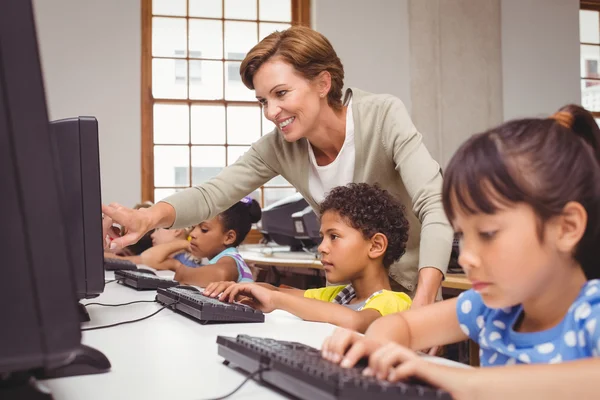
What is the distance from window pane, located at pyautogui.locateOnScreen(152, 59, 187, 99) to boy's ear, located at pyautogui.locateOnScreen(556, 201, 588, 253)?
190 inches

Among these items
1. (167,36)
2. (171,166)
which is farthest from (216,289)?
(167,36)

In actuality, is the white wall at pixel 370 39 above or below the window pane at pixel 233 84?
above

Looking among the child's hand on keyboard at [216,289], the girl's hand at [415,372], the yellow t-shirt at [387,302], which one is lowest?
the yellow t-shirt at [387,302]

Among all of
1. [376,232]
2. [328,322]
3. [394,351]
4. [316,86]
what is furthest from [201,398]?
[316,86]

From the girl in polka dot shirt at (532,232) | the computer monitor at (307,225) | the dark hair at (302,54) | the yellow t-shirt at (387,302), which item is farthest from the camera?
the computer monitor at (307,225)

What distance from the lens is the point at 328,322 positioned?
55.2 inches

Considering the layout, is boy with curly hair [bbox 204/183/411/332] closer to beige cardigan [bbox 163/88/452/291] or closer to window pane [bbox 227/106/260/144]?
beige cardigan [bbox 163/88/452/291]

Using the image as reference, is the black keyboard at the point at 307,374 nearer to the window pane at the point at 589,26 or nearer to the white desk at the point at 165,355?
the white desk at the point at 165,355

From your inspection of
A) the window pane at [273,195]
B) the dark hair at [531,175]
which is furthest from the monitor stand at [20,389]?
the window pane at [273,195]

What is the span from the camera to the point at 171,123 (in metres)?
5.39

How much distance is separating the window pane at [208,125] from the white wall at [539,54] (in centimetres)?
253

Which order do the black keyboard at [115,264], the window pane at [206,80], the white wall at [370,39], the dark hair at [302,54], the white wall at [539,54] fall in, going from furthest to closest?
1. the white wall at [539,54]
2. the white wall at [370,39]
3. the window pane at [206,80]
4. the black keyboard at [115,264]
5. the dark hair at [302,54]

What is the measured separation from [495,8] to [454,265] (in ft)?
12.5

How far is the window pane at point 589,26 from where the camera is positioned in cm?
639
